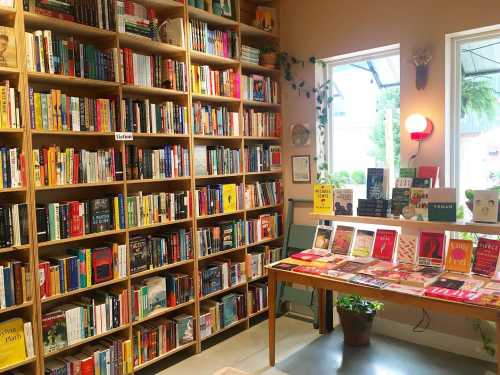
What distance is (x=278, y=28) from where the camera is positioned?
13.7 ft

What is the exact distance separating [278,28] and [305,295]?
8.20 ft

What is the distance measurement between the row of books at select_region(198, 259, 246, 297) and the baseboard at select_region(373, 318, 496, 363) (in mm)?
1238

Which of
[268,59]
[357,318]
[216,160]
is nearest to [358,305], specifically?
[357,318]

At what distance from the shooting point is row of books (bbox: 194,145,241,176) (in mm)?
3473

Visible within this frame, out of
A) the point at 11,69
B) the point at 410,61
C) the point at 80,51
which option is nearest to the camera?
the point at 11,69

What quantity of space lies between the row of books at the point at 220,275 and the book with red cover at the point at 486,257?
183cm

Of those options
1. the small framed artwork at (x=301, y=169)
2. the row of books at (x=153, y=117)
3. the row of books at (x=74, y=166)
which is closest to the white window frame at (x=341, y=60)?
the small framed artwork at (x=301, y=169)

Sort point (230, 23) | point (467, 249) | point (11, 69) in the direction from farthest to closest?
1. point (230, 23)
2. point (467, 249)
3. point (11, 69)

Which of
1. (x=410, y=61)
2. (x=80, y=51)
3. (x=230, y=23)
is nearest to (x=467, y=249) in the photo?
(x=410, y=61)

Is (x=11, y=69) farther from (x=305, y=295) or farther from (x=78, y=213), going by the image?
(x=305, y=295)

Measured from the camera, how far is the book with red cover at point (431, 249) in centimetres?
299

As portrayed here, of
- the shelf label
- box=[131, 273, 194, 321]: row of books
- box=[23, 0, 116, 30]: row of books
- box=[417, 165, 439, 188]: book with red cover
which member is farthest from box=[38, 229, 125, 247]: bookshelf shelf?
box=[417, 165, 439, 188]: book with red cover

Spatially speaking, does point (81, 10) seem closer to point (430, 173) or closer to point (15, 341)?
point (15, 341)

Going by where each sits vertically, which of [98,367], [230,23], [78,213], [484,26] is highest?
[230,23]
